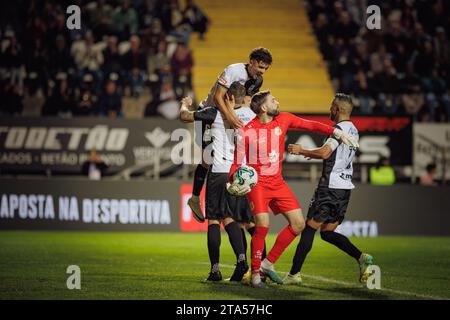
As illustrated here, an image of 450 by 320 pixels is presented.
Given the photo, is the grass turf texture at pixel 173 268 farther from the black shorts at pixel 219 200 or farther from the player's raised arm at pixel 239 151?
the player's raised arm at pixel 239 151

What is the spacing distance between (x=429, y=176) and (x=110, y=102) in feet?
23.9

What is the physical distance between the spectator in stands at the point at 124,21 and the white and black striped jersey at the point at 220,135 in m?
14.3

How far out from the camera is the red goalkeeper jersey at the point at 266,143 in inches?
409

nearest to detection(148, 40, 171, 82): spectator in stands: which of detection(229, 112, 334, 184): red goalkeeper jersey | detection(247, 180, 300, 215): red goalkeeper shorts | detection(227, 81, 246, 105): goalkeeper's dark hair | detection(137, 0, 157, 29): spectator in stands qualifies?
detection(137, 0, 157, 29): spectator in stands

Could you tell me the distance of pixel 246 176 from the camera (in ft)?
33.1

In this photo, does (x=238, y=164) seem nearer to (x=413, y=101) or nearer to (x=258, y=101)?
(x=258, y=101)

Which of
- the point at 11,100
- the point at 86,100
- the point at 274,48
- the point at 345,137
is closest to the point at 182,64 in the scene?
the point at 86,100

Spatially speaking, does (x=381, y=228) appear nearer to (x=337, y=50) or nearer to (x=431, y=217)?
(x=431, y=217)

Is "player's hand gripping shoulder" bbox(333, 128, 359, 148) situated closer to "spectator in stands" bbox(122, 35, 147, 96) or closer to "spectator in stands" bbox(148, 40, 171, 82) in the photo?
"spectator in stands" bbox(122, 35, 147, 96)

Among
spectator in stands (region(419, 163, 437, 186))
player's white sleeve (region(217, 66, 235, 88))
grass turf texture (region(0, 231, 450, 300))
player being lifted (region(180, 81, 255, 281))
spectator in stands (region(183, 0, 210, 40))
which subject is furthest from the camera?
spectator in stands (region(183, 0, 210, 40))

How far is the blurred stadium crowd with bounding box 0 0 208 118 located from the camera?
72.4 ft

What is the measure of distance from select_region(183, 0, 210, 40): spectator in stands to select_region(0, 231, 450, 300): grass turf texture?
27.8 feet
